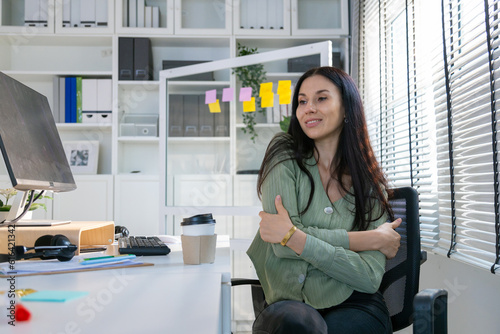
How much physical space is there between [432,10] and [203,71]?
131 cm

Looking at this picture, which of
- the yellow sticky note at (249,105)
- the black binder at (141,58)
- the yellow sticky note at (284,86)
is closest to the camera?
the yellow sticky note at (284,86)

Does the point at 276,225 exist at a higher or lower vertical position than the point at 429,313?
higher

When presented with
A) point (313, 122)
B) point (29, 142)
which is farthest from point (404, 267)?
point (29, 142)

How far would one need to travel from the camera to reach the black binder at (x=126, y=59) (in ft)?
11.6

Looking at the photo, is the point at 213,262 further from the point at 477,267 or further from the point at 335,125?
the point at 477,267

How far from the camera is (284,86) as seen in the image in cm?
267

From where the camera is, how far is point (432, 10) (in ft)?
6.91

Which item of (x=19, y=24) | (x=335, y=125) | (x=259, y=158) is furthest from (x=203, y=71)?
(x=19, y=24)

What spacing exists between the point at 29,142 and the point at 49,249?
245 millimetres

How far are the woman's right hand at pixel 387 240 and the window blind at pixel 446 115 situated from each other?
0.99 feet

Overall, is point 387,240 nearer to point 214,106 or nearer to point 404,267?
point 404,267

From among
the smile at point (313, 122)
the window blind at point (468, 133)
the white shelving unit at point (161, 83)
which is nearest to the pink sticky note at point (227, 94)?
the white shelving unit at point (161, 83)

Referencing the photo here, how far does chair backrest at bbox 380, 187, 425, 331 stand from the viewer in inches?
53.6

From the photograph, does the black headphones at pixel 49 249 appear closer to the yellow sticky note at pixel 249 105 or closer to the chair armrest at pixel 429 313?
the chair armrest at pixel 429 313
